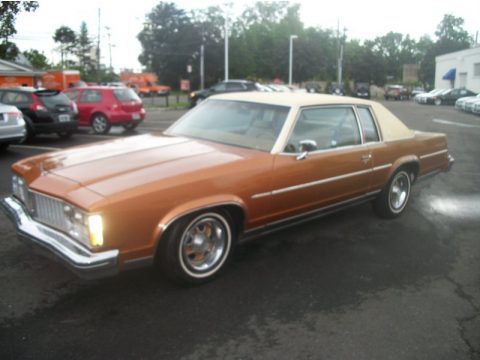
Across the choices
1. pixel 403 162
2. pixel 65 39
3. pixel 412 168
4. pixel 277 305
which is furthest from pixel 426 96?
pixel 65 39

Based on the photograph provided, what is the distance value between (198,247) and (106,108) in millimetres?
10607

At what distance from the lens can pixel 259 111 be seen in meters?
4.59

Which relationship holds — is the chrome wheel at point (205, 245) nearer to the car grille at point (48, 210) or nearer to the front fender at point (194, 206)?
the front fender at point (194, 206)

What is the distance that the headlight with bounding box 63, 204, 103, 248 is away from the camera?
10.1 ft

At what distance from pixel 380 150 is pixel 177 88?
58.6 metres

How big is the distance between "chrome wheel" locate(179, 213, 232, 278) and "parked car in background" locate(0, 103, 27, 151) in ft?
23.4

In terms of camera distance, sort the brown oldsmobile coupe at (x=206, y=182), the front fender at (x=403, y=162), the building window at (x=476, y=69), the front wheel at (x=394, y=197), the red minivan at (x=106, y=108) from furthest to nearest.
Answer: the building window at (x=476, y=69) < the red minivan at (x=106, y=108) < the front wheel at (x=394, y=197) < the front fender at (x=403, y=162) < the brown oldsmobile coupe at (x=206, y=182)

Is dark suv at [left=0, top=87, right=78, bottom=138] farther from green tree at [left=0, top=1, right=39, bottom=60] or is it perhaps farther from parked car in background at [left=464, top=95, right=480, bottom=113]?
parked car in background at [left=464, top=95, right=480, bottom=113]

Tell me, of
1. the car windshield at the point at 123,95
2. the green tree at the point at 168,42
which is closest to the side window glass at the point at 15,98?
the car windshield at the point at 123,95

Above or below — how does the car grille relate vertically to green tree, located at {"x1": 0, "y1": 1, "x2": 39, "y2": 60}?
below

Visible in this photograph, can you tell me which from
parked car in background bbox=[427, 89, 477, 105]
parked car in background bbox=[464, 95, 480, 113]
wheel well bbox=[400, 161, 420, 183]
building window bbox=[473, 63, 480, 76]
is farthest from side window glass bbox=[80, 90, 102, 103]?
building window bbox=[473, 63, 480, 76]

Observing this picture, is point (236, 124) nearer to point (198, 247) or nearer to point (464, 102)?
point (198, 247)

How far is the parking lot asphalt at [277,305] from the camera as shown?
295 cm

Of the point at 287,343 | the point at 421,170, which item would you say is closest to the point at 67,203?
the point at 287,343
